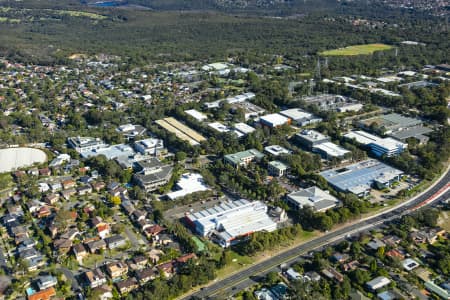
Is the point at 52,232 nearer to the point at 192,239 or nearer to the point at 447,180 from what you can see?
the point at 192,239

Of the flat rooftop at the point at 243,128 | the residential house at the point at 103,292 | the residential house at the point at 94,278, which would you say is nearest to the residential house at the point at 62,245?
the residential house at the point at 94,278

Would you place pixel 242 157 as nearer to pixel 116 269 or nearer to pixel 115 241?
pixel 115 241

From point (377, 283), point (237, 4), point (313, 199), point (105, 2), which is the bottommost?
point (377, 283)

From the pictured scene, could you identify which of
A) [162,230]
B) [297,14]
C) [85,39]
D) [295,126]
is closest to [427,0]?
[297,14]

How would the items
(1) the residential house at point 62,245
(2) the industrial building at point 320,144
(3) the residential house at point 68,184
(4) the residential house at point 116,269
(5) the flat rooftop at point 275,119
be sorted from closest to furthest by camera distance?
(4) the residential house at point 116,269 < (1) the residential house at point 62,245 < (3) the residential house at point 68,184 < (2) the industrial building at point 320,144 < (5) the flat rooftop at point 275,119

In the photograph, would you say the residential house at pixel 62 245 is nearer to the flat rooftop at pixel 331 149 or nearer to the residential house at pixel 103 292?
the residential house at pixel 103 292

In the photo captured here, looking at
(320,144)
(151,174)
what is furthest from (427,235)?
(151,174)

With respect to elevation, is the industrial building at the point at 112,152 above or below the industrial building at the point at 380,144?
below
